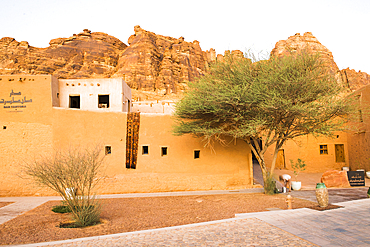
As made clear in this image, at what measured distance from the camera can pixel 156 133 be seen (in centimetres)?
1382

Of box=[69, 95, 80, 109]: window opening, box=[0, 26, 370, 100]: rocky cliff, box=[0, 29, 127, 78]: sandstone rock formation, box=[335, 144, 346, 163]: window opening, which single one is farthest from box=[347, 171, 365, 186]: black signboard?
box=[0, 29, 127, 78]: sandstone rock formation

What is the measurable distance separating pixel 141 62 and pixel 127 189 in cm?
A: 6156

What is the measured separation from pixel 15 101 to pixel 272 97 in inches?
519

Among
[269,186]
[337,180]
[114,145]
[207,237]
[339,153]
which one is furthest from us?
[339,153]

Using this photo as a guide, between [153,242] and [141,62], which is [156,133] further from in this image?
[141,62]

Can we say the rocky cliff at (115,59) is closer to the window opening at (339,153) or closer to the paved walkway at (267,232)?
the window opening at (339,153)

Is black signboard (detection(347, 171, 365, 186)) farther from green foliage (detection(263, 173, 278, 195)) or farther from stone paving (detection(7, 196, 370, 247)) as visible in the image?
stone paving (detection(7, 196, 370, 247))

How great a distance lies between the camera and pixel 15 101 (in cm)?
1301

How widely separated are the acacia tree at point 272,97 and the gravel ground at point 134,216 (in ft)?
10.3

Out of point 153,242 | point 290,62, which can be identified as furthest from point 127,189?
Answer: point 290,62

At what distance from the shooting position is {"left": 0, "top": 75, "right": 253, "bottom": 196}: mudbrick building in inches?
501

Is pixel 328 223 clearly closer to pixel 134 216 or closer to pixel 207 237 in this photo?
pixel 207 237

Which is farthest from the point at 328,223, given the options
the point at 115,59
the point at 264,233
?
the point at 115,59

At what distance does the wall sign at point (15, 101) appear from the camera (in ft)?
42.5
